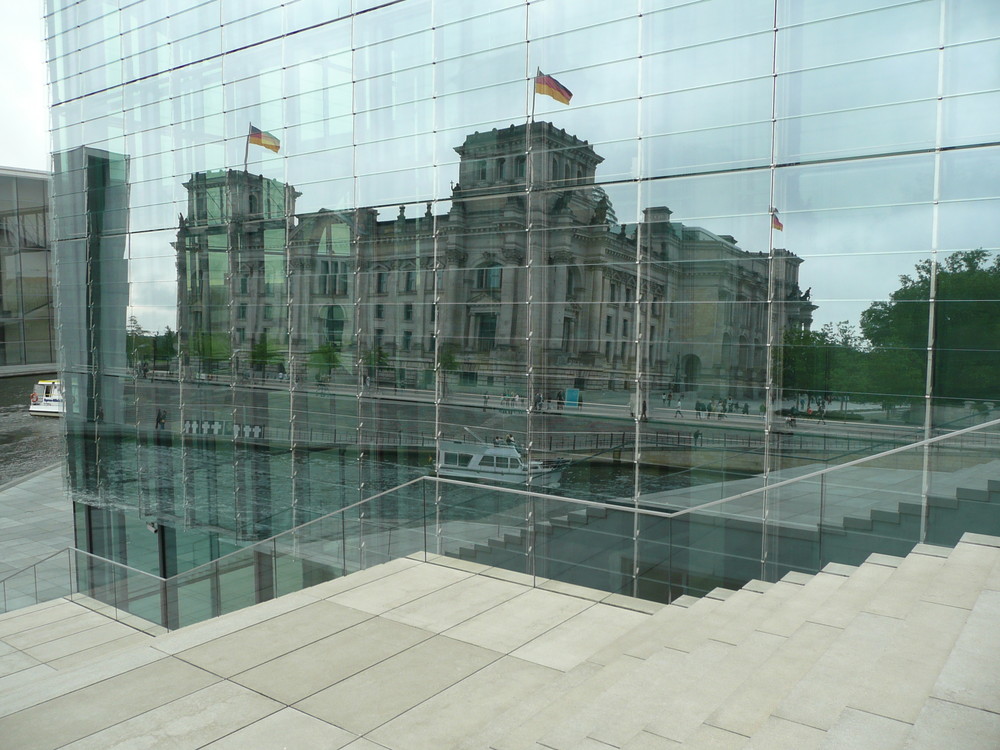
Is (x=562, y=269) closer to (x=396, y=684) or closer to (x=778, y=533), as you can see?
(x=778, y=533)

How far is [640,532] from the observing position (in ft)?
24.1

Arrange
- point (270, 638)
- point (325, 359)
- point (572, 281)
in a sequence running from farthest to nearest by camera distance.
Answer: point (325, 359)
point (572, 281)
point (270, 638)

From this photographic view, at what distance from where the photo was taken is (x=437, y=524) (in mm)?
8555

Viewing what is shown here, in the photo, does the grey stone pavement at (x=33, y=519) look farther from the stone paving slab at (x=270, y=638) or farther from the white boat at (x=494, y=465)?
the stone paving slab at (x=270, y=638)

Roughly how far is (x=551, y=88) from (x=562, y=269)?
274cm

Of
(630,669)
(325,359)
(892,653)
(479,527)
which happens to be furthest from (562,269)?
(892,653)

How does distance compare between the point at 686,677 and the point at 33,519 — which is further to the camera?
the point at 33,519

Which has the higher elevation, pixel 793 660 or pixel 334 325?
pixel 334 325

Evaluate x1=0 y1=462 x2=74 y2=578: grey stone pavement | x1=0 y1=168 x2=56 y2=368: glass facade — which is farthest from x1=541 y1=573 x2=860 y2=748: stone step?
x1=0 y1=168 x2=56 y2=368: glass facade

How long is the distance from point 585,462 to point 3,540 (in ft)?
50.2

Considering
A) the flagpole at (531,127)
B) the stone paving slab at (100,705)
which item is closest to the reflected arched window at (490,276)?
the flagpole at (531,127)

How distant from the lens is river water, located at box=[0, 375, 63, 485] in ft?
84.4

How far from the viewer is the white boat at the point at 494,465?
40.5ft

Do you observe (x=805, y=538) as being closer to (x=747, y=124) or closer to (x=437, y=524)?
(x=437, y=524)
